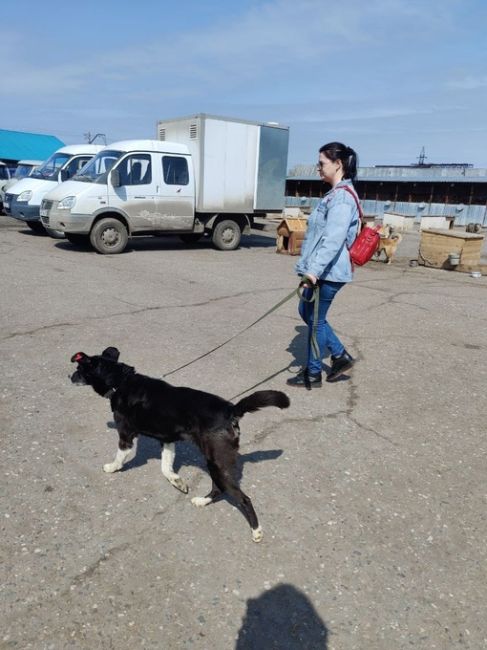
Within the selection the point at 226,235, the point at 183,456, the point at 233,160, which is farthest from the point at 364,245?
the point at 226,235

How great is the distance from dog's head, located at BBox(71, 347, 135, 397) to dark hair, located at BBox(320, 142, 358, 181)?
7.93ft

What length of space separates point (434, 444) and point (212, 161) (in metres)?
10.3

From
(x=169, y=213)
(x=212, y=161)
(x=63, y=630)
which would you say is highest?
(x=212, y=161)

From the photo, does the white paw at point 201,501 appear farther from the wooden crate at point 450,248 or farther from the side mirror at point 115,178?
the wooden crate at point 450,248

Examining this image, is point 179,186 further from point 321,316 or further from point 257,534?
point 257,534

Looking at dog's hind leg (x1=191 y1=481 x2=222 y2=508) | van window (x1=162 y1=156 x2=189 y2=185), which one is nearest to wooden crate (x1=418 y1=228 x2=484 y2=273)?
van window (x1=162 y1=156 x2=189 y2=185)

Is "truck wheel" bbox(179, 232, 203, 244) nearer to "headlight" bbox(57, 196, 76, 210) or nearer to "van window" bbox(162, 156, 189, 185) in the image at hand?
"van window" bbox(162, 156, 189, 185)

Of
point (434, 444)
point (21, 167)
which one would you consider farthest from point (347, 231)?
point (21, 167)

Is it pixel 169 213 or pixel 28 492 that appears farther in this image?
pixel 169 213

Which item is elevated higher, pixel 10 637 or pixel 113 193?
pixel 113 193

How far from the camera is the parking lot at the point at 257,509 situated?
2.20 metres

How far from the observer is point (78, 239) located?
12672 mm

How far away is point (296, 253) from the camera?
14.4m

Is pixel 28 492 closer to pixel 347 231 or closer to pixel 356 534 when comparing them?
pixel 356 534
